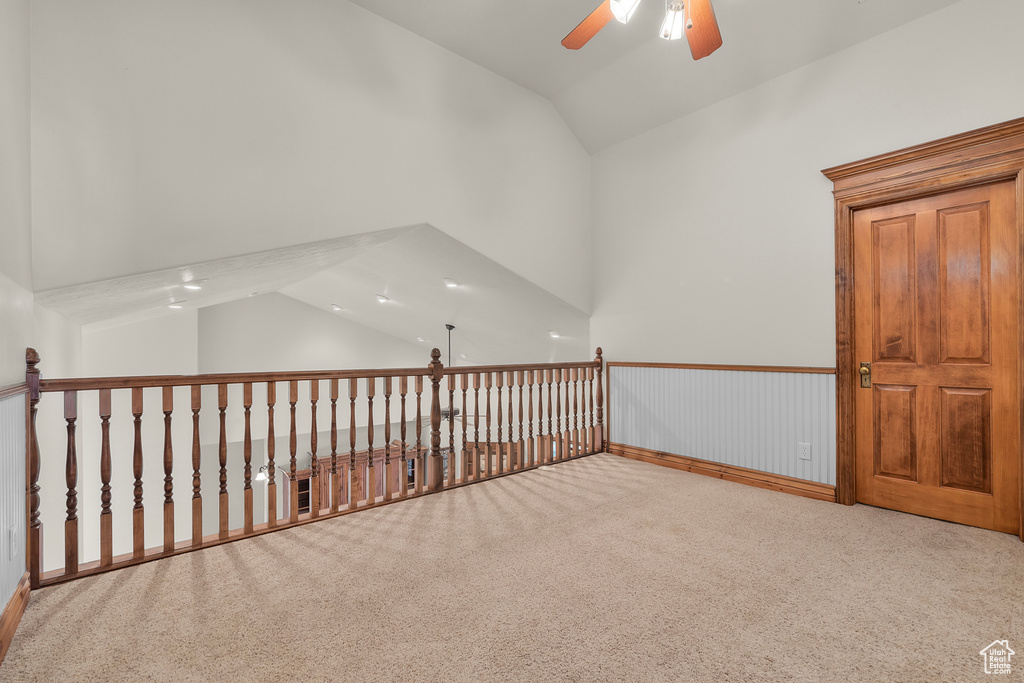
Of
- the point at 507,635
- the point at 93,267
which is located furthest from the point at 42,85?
the point at 507,635

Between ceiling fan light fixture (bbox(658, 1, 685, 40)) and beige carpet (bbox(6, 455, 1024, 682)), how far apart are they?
2283 mm

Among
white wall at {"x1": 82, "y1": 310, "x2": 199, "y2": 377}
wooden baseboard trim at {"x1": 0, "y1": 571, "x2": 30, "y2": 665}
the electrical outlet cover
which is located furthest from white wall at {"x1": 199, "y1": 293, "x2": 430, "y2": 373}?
the electrical outlet cover

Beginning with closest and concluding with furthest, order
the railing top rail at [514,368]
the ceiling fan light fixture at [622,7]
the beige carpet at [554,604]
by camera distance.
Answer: the beige carpet at [554,604] < the ceiling fan light fixture at [622,7] < the railing top rail at [514,368]

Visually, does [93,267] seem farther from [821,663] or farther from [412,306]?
[412,306]

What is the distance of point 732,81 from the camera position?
353cm

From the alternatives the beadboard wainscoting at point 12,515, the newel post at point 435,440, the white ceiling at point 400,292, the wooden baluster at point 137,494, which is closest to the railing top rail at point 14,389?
the beadboard wainscoting at point 12,515

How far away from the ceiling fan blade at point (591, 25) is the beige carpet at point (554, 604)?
2383 mm

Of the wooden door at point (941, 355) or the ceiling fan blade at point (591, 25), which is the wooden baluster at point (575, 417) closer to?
the wooden door at point (941, 355)

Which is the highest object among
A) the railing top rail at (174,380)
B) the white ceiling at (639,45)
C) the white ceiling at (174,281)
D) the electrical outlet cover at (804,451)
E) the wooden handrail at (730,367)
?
the white ceiling at (639,45)

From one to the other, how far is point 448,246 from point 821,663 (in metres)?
3.32

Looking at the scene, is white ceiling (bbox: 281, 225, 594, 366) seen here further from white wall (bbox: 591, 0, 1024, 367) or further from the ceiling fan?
the ceiling fan

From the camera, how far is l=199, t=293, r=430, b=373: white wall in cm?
772

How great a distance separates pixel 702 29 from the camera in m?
2.05

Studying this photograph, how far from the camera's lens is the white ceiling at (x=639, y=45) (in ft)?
9.79
